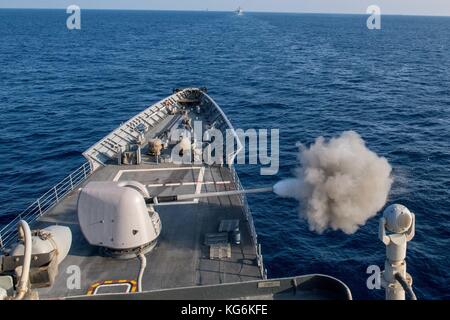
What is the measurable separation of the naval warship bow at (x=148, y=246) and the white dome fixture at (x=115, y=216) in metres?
0.04

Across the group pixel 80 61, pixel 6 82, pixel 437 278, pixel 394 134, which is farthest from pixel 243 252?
pixel 80 61

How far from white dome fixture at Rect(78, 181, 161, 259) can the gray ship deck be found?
115cm

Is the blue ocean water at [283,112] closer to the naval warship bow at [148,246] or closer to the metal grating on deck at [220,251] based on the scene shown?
the metal grating on deck at [220,251]

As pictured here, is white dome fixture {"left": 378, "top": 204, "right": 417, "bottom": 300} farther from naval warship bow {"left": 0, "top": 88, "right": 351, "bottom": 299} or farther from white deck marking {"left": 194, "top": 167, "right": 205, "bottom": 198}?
white deck marking {"left": 194, "top": 167, "right": 205, "bottom": 198}

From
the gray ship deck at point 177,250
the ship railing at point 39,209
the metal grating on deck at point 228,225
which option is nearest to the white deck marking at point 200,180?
the gray ship deck at point 177,250

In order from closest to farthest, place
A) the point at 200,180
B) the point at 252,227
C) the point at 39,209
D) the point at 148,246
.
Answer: the point at 148,246 < the point at 252,227 < the point at 39,209 < the point at 200,180

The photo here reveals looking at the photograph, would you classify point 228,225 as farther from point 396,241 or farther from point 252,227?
point 396,241

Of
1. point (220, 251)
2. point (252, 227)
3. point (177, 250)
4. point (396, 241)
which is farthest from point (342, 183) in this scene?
point (177, 250)

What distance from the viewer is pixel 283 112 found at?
6650cm

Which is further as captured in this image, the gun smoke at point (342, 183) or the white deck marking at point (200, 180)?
the white deck marking at point (200, 180)

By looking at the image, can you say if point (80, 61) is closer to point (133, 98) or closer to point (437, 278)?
point (133, 98)

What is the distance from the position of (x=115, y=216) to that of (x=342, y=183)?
9622mm

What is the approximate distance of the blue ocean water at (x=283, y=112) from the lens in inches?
1222

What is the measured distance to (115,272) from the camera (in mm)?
19438
